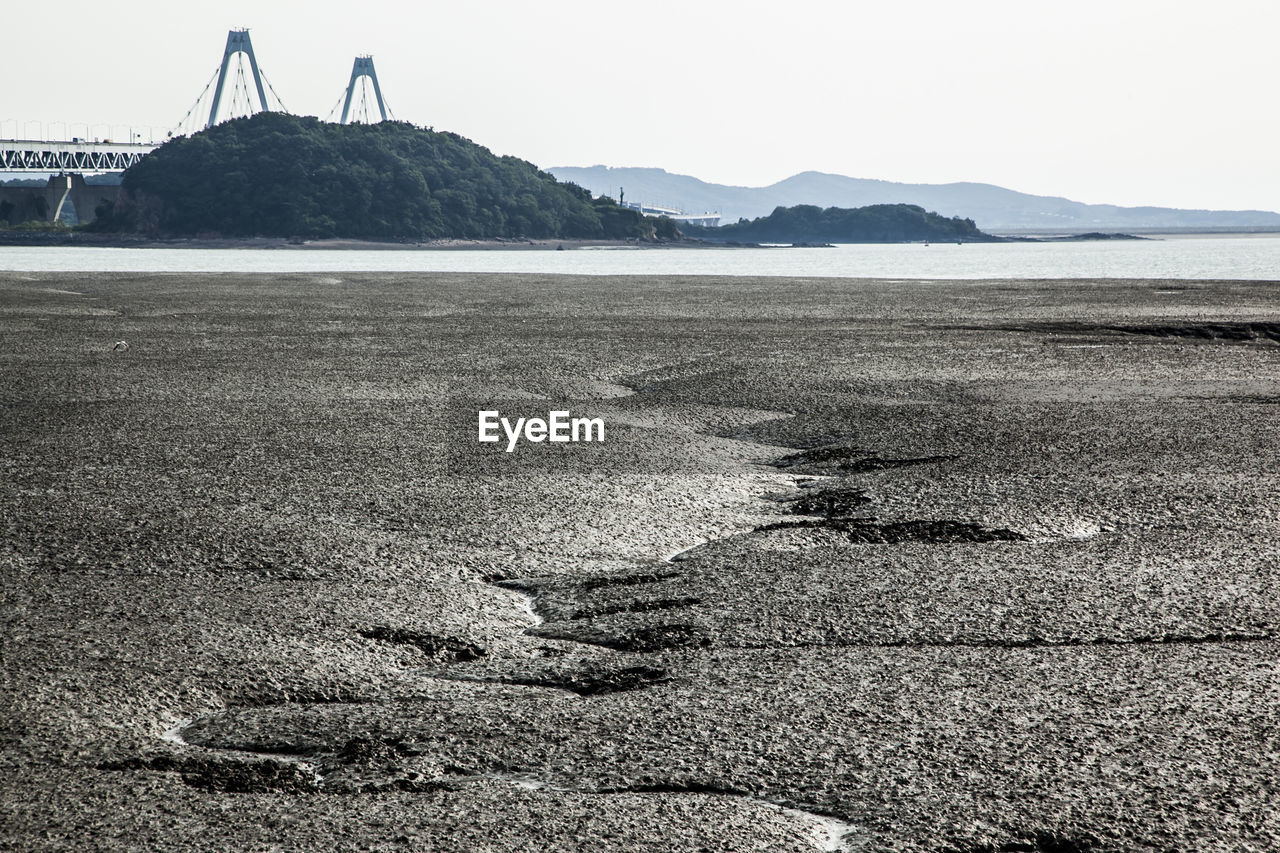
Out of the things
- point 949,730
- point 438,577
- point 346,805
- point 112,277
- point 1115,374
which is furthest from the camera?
point 112,277

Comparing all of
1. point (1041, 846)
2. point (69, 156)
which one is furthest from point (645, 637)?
point (69, 156)

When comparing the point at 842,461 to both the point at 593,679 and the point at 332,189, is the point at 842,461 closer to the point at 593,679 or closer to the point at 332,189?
the point at 593,679

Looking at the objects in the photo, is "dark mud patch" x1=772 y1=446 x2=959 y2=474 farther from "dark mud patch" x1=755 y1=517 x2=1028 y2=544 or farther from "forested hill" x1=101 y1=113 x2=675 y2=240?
"forested hill" x1=101 y1=113 x2=675 y2=240

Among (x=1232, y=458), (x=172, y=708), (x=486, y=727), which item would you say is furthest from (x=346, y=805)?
(x=1232, y=458)

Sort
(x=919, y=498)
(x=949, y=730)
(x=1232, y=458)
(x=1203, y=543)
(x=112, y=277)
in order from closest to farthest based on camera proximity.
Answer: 1. (x=949, y=730)
2. (x=1203, y=543)
3. (x=919, y=498)
4. (x=1232, y=458)
5. (x=112, y=277)

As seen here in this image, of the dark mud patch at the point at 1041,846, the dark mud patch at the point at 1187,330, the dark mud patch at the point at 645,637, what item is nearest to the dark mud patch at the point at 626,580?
the dark mud patch at the point at 645,637

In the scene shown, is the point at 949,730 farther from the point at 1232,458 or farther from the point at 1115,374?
the point at 1115,374

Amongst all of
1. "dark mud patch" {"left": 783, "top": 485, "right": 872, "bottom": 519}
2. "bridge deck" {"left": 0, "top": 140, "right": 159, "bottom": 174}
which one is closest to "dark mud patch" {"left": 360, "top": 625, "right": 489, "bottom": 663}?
"dark mud patch" {"left": 783, "top": 485, "right": 872, "bottom": 519}
